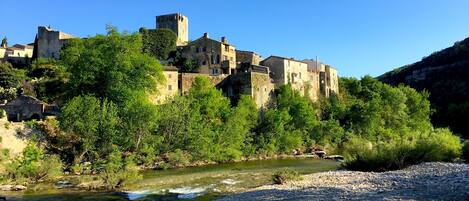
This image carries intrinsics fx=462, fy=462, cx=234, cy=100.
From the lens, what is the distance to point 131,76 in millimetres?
50062

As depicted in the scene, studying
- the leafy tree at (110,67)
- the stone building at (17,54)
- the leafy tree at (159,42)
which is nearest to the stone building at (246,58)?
the leafy tree at (159,42)

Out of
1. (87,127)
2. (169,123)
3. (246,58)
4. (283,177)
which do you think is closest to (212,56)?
(246,58)

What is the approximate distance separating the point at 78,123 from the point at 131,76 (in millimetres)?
12682

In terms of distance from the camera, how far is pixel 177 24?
3565 inches

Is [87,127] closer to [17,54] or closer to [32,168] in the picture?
[32,168]

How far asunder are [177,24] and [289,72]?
27694 millimetres

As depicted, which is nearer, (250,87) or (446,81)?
(250,87)

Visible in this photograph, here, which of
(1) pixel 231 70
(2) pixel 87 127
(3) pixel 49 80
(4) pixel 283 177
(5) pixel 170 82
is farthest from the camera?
(1) pixel 231 70

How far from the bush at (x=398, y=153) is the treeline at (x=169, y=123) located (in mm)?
79

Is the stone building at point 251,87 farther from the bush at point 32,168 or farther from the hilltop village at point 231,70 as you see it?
the bush at point 32,168

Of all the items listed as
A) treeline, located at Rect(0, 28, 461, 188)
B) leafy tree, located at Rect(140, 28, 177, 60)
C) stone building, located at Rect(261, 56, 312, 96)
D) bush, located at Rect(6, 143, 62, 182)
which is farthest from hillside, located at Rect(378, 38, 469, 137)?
bush, located at Rect(6, 143, 62, 182)

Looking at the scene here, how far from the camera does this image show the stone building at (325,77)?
8149 centimetres

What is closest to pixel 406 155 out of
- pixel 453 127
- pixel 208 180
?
pixel 208 180

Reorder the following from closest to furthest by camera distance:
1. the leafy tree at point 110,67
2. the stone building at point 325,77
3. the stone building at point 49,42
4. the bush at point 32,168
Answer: the bush at point 32,168 → the leafy tree at point 110,67 → the stone building at point 49,42 → the stone building at point 325,77
